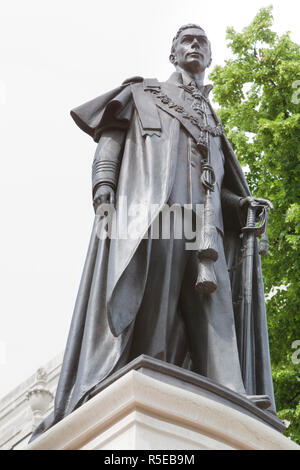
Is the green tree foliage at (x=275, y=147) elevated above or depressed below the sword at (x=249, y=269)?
above

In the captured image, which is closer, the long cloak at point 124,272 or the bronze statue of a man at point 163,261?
the long cloak at point 124,272

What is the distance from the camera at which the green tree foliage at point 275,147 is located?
39.0 feet

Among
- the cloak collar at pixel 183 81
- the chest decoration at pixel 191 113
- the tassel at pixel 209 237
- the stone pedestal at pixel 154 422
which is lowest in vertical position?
the stone pedestal at pixel 154 422

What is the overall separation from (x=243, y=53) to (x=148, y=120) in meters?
9.48

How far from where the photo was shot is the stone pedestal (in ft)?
14.0

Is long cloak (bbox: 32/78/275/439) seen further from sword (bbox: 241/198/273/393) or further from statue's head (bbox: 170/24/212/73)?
statue's head (bbox: 170/24/212/73)

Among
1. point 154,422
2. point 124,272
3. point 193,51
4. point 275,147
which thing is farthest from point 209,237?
point 275,147

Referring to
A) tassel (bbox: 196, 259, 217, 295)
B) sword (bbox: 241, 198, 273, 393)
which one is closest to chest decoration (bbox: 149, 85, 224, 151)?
sword (bbox: 241, 198, 273, 393)

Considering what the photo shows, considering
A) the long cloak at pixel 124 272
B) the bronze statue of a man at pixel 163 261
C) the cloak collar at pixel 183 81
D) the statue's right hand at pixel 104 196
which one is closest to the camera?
the long cloak at pixel 124 272

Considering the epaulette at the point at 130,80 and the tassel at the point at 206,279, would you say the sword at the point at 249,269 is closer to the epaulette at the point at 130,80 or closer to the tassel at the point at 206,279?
the tassel at the point at 206,279

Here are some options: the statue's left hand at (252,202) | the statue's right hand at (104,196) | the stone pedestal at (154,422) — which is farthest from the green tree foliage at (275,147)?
the stone pedestal at (154,422)

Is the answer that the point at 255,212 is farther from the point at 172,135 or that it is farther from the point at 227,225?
the point at 172,135

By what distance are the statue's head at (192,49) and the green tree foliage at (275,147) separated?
16.9 feet
